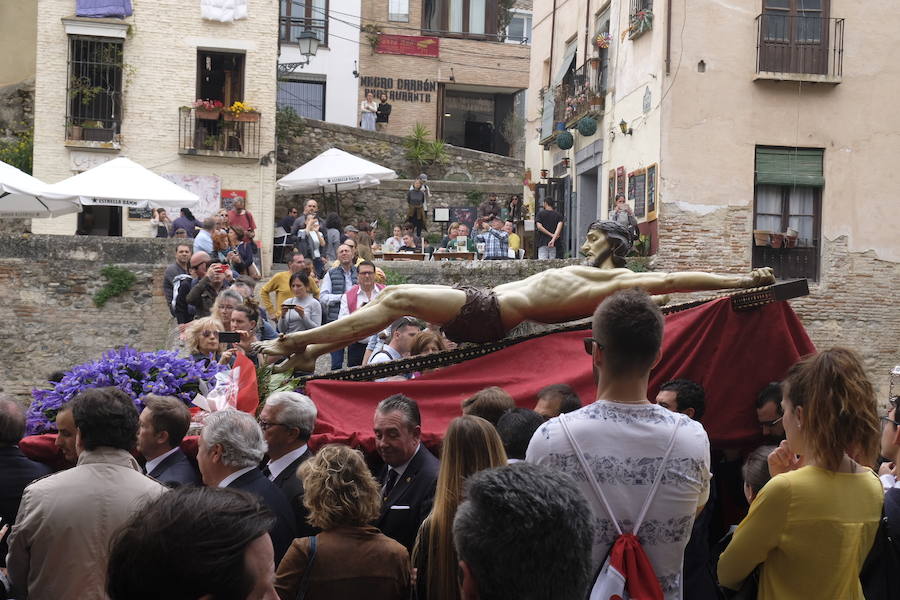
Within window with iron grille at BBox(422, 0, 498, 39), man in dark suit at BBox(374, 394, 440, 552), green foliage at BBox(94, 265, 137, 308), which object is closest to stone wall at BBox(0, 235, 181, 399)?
green foliage at BBox(94, 265, 137, 308)

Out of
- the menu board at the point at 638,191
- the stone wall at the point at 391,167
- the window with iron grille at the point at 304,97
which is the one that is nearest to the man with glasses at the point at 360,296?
the menu board at the point at 638,191

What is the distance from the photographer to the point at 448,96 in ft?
118

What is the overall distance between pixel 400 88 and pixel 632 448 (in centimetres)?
3177

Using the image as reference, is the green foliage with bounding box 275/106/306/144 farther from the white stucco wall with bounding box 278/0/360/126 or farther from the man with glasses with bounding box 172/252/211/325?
the man with glasses with bounding box 172/252/211/325

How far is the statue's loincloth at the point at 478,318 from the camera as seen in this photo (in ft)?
21.0

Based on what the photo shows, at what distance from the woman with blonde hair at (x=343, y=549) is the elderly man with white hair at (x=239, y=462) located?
1.54 ft

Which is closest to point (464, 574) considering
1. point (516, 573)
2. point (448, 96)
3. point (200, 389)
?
point (516, 573)

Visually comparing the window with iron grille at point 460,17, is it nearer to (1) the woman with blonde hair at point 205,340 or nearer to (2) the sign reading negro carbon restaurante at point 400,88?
(2) the sign reading negro carbon restaurante at point 400,88

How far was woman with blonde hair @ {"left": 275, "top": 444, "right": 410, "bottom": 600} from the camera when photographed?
3.97 meters

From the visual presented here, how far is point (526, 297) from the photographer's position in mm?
6422

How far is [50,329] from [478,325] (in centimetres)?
1311

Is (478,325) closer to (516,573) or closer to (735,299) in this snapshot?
(735,299)

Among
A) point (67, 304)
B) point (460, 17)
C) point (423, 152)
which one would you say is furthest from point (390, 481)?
point (460, 17)

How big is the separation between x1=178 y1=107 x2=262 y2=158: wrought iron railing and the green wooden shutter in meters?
10.1
